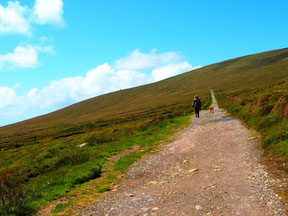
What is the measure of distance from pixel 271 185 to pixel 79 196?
6.59 m

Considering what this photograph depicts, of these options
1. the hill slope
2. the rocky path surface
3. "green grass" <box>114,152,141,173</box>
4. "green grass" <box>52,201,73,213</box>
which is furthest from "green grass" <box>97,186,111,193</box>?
the hill slope

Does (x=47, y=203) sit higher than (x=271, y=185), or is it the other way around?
(x=47, y=203)

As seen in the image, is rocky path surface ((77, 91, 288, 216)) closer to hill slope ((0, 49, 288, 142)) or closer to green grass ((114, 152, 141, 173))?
green grass ((114, 152, 141, 173))

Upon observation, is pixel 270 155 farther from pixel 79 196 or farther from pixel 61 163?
pixel 61 163

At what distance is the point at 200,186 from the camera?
7.84 meters

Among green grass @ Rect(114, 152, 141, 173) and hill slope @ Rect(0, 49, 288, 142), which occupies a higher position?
hill slope @ Rect(0, 49, 288, 142)

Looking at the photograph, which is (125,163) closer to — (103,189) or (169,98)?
(103,189)

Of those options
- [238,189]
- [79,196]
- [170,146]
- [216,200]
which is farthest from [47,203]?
[170,146]

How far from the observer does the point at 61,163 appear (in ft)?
51.4

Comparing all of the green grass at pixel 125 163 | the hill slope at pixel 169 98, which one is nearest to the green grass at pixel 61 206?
the green grass at pixel 125 163

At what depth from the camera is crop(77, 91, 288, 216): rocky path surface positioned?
6.28 meters

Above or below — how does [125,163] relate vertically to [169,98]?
below

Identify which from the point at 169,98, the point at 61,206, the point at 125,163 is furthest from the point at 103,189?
the point at 169,98

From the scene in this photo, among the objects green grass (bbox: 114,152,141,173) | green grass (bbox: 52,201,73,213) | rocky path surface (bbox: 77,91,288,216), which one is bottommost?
rocky path surface (bbox: 77,91,288,216)
